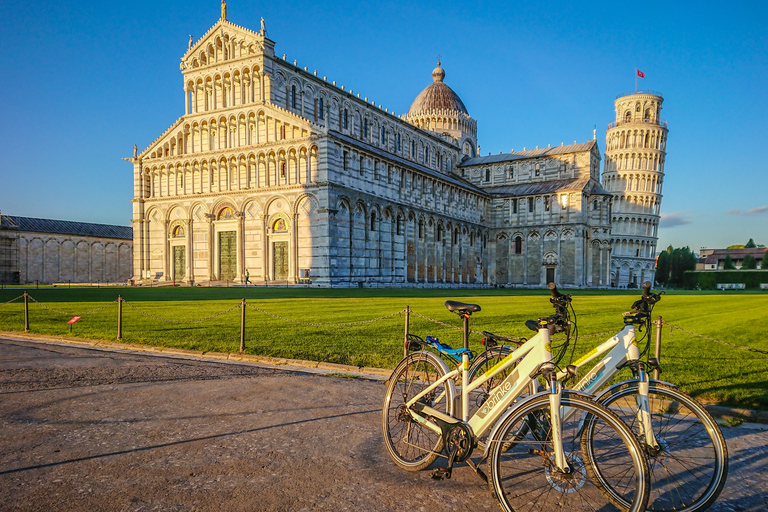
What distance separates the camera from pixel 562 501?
14.5 feet

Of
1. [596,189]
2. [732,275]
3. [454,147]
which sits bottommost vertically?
[732,275]

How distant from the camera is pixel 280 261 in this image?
4559cm

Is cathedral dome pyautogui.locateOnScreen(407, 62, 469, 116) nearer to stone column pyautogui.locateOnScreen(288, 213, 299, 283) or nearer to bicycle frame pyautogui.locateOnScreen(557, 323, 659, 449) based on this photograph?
stone column pyautogui.locateOnScreen(288, 213, 299, 283)

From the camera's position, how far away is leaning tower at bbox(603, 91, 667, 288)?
9044 cm

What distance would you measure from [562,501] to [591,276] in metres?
70.9

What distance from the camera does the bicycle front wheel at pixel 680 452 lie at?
4152 mm

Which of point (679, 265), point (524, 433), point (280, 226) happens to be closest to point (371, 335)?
point (524, 433)

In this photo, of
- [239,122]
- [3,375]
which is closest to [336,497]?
[3,375]

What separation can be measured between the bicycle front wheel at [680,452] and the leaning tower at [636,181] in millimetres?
93743

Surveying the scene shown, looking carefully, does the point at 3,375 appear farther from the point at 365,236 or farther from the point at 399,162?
the point at 399,162

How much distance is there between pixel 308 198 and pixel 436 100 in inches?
1696

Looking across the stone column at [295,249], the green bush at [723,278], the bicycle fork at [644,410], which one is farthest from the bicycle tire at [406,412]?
the green bush at [723,278]

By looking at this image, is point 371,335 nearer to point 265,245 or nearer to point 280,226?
point 280,226

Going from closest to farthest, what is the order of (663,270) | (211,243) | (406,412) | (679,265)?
(406,412), (211,243), (679,265), (663,270)
